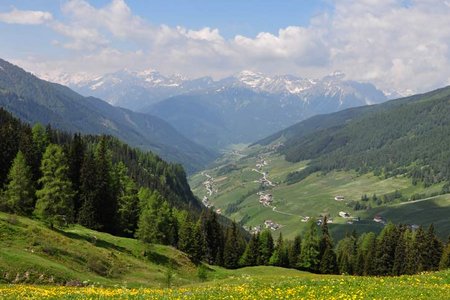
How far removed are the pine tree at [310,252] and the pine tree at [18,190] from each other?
7132cm

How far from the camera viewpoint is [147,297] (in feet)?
86.7

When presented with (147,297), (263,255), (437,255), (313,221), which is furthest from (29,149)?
(437,255)

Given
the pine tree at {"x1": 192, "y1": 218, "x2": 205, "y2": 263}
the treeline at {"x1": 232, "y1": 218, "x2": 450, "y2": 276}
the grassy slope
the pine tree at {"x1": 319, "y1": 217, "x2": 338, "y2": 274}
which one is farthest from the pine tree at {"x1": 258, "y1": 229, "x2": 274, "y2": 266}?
the grassy slope

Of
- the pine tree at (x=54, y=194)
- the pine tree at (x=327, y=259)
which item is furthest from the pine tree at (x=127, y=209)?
the pine tree at (x=327, y=259)

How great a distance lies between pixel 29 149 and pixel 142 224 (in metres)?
33.5

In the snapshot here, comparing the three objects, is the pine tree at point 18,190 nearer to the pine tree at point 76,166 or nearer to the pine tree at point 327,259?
the pine tree at point 76,166

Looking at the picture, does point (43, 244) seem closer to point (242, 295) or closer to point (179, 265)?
point (179, 265)

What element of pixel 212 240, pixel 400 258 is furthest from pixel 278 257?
pixel 400 258

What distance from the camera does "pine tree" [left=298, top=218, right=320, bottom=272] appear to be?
395 ft

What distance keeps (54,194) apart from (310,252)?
239 feet

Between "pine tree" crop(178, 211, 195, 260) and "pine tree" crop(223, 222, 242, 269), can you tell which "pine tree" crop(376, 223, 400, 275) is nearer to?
"pine tree" crop(223, 222, 242, 269)

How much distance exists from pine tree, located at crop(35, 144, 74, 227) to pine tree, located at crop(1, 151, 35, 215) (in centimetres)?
656

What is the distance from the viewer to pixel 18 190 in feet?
266

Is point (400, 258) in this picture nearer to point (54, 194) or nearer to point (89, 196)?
point (89, 196)
